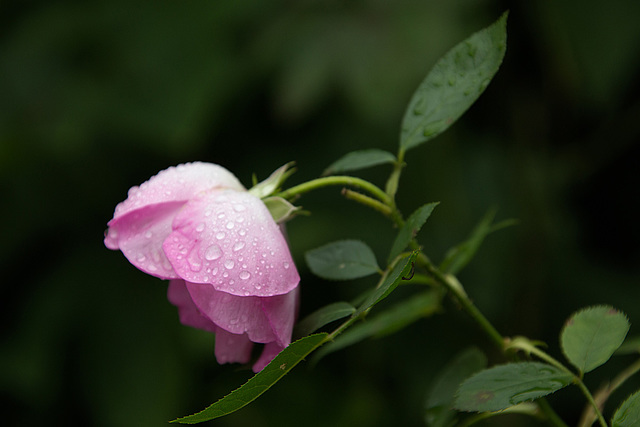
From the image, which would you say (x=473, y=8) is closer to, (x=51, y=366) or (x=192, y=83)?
(x=192, y=83)

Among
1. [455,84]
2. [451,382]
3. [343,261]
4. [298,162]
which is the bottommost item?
[298,162]

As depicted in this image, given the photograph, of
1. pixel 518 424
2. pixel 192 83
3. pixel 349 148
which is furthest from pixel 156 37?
pixel 518 424

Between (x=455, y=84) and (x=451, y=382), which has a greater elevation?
(x=455, y=84)

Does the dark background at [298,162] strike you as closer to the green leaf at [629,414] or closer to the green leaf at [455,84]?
the green leaf at [455,84]

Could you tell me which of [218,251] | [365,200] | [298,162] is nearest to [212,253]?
[218,251]

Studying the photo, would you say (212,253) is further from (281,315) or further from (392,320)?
(392,320)

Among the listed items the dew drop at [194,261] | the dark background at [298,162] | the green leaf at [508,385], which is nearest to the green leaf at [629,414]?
the green leaf at [508,385]

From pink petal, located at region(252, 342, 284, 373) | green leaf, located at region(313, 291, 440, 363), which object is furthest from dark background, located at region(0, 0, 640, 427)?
pink petal, located at region(252, 342, 284, 373)

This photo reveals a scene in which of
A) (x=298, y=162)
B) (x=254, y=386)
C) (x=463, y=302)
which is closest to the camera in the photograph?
(x=254, y=386)
